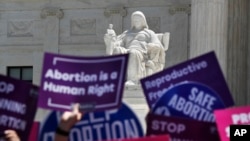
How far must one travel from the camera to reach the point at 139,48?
62.2 ft

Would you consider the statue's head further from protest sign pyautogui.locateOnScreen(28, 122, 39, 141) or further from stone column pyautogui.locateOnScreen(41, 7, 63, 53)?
protest sign pyautogui.locateOnScreen(28, 122, 39, 141)

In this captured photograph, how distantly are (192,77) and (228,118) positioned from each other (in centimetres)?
37

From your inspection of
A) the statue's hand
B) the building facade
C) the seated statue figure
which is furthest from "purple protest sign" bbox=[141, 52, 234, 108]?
the building facade

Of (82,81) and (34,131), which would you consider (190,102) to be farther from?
(34,131)

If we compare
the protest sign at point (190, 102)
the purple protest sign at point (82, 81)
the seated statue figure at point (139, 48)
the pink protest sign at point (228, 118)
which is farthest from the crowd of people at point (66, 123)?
the seated statue figure at point (139, 48)

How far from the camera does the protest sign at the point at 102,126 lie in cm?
569

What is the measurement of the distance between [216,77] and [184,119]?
1.17 ft

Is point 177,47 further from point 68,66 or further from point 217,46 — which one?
point 68,66

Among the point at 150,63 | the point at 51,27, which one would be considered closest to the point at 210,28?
the point at 150,63

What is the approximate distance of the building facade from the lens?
77.8 ft

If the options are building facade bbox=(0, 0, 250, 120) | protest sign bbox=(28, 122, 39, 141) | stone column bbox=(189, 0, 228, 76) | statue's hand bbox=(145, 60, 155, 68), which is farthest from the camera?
building facade bbox=(0, 0, 250, 120)

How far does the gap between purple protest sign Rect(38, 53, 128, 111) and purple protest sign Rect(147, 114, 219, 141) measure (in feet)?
0.97

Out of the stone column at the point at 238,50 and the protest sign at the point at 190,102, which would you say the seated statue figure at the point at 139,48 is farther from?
the protest sign at the point at 190,102

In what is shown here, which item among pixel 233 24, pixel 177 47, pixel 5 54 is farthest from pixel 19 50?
pixel 233 24
